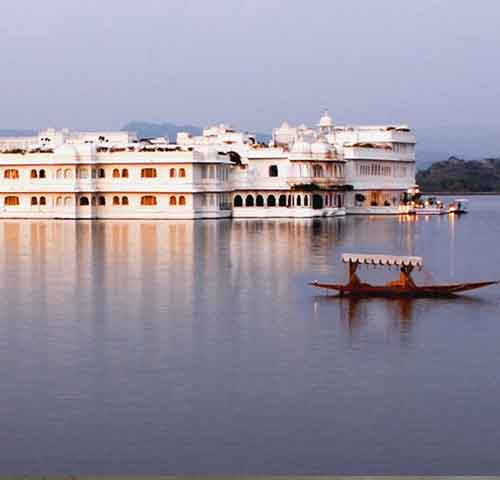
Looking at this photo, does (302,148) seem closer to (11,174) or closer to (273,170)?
(273,170)

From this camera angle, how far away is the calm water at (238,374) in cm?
1081

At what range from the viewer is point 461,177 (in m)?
151

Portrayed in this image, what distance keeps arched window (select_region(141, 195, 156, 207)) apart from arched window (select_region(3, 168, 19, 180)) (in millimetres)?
6450

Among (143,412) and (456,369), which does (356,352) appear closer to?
(456,369)

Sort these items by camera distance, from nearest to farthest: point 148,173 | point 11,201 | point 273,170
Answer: point 148,173, point 11,201, point 273,170

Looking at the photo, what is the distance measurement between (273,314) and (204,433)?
8.40 m

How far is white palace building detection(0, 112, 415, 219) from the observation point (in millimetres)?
55125

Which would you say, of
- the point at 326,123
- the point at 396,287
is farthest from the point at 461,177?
the point at 396,287

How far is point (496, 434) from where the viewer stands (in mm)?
11320

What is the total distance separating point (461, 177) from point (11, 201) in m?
101

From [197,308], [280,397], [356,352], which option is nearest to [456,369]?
[356,352]

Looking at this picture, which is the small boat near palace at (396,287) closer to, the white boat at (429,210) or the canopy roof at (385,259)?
the canopy roof at (385,259)

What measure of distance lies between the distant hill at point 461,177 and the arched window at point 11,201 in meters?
85.2

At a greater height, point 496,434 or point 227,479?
point 227,479
